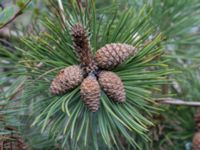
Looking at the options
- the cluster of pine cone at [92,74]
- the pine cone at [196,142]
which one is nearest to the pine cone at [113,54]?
the cluster of pine cone at [92,74]

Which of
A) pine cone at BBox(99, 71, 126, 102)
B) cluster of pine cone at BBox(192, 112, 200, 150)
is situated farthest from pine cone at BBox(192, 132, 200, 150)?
pine cone at BBox(99, 71, 126, 102)

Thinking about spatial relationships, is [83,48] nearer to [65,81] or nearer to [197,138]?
[65,81]

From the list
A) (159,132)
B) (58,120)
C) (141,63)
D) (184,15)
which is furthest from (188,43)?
(58,120)

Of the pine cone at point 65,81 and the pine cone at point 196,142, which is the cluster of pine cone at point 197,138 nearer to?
the pine cone at point 196,142

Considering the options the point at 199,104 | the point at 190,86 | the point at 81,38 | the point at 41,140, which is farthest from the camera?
the point at 190,86

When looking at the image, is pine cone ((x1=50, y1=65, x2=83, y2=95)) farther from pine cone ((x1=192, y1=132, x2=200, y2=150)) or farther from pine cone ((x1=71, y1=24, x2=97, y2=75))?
pine cone ((x1=192, y1=132, x2=200, y2=150))

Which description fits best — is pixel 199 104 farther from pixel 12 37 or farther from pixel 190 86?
pixel 12 37

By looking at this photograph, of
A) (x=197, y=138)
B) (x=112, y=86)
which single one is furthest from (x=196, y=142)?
(x=112, y=86)
